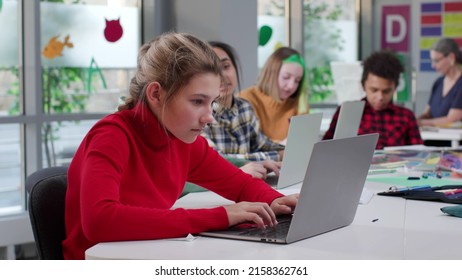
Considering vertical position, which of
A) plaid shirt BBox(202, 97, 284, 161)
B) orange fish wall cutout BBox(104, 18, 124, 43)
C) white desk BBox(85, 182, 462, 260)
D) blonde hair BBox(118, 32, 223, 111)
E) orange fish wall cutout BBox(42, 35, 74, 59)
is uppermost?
orange fish wall cutout BBox(104, 18, 124, 43)

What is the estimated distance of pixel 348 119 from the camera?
312 cm

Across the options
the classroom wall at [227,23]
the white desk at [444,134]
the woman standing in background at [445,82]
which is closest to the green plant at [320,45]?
the woman standing in background at [445,82]

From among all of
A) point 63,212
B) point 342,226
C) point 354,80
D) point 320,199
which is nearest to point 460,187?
point 342,226

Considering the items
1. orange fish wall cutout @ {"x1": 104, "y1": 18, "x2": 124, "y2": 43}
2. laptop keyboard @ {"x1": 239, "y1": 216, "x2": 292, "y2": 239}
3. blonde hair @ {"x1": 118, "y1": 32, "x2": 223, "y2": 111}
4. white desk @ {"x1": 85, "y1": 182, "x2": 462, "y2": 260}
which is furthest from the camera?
orange fish wall cutout @ {"x1": 104, "y1": 18, "x2": 124, "y2": 43}

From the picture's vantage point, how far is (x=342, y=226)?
184 cm

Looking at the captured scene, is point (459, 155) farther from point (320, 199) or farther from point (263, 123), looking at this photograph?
point (320, 199)

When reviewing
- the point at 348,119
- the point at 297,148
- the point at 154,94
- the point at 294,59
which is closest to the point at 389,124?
the point at 294,59

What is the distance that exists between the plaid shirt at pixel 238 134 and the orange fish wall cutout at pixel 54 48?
1.72 metres

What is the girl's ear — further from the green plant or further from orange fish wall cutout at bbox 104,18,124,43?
the green plant

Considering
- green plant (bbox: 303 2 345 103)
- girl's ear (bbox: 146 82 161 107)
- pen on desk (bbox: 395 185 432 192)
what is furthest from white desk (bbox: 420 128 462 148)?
girl's ear (bbox: 146 82 161 107)

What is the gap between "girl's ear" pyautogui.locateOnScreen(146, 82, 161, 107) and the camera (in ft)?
6.22

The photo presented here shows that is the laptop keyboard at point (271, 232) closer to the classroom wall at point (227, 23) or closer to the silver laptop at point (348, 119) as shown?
the silver laptop at point (348, 119)

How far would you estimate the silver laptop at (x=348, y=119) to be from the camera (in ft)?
9.98

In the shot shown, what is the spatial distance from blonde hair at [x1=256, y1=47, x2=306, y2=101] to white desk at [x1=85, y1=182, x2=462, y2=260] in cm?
250
